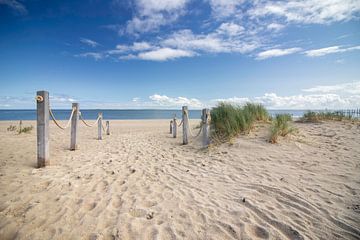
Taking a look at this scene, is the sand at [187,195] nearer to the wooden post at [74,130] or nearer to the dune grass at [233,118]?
the wooden post at [74,130]

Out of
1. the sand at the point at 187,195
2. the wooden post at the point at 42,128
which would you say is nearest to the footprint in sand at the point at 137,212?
the sand at the point at 187,195

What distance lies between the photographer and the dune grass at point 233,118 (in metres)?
7.45

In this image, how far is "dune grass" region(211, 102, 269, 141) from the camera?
7.45 meters

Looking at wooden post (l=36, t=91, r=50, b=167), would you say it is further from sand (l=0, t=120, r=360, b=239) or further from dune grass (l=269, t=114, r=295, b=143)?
dune grass (l=269, t=114, r=295, b=143)

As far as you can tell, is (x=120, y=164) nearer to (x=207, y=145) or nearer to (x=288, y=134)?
(x=207, y=145)

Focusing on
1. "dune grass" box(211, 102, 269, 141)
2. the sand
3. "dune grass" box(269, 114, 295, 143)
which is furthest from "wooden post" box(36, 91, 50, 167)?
"dune grass" box(269, 114, 295, 143)

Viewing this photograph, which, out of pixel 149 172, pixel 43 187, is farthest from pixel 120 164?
pixel 43 187

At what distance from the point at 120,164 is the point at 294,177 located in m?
3.95

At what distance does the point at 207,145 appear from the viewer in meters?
6.89

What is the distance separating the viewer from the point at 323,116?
32.2ft

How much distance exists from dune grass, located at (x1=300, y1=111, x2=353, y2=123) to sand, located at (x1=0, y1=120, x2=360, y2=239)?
4084 millimetres

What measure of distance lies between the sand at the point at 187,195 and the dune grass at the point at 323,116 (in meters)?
4.08

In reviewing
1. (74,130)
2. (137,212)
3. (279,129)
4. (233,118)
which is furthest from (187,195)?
(74,130)

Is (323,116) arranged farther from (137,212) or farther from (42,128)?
(42,128)
